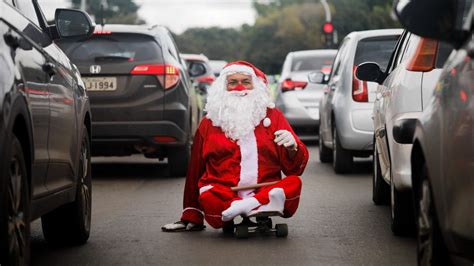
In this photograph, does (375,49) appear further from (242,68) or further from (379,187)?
(242,68)

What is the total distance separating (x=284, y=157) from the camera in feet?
30.9

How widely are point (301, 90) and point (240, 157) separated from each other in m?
12.7

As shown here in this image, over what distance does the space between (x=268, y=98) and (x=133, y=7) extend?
444 ft

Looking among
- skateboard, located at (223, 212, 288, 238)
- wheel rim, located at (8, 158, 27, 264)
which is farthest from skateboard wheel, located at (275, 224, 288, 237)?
wheel rim, located at (8, 158, 27, 264)

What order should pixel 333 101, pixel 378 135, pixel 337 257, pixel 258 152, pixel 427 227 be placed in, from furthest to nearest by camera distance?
pixel 333 101
pixel 378 135
pixel 258 152
pixel 337 257
pixel 427 227

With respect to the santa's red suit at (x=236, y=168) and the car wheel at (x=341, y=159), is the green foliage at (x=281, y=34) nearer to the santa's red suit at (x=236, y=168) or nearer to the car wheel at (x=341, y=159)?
the car wheel at (x=341, y=159)

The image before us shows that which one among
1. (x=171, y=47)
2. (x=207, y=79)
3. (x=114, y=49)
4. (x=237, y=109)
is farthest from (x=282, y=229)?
(x=207, y=79)

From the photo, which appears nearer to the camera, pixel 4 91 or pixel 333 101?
pixel 4 91

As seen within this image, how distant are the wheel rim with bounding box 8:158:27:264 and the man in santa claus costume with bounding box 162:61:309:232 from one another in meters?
2.94

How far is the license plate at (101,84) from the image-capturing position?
14.5 m

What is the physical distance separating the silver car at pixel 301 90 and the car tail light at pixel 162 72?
7340 millimetres

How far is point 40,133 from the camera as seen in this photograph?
6941mm

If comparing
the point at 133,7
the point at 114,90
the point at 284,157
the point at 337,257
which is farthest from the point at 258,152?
the point at 133,7

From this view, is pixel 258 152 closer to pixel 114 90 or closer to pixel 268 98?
pixel 268 98
